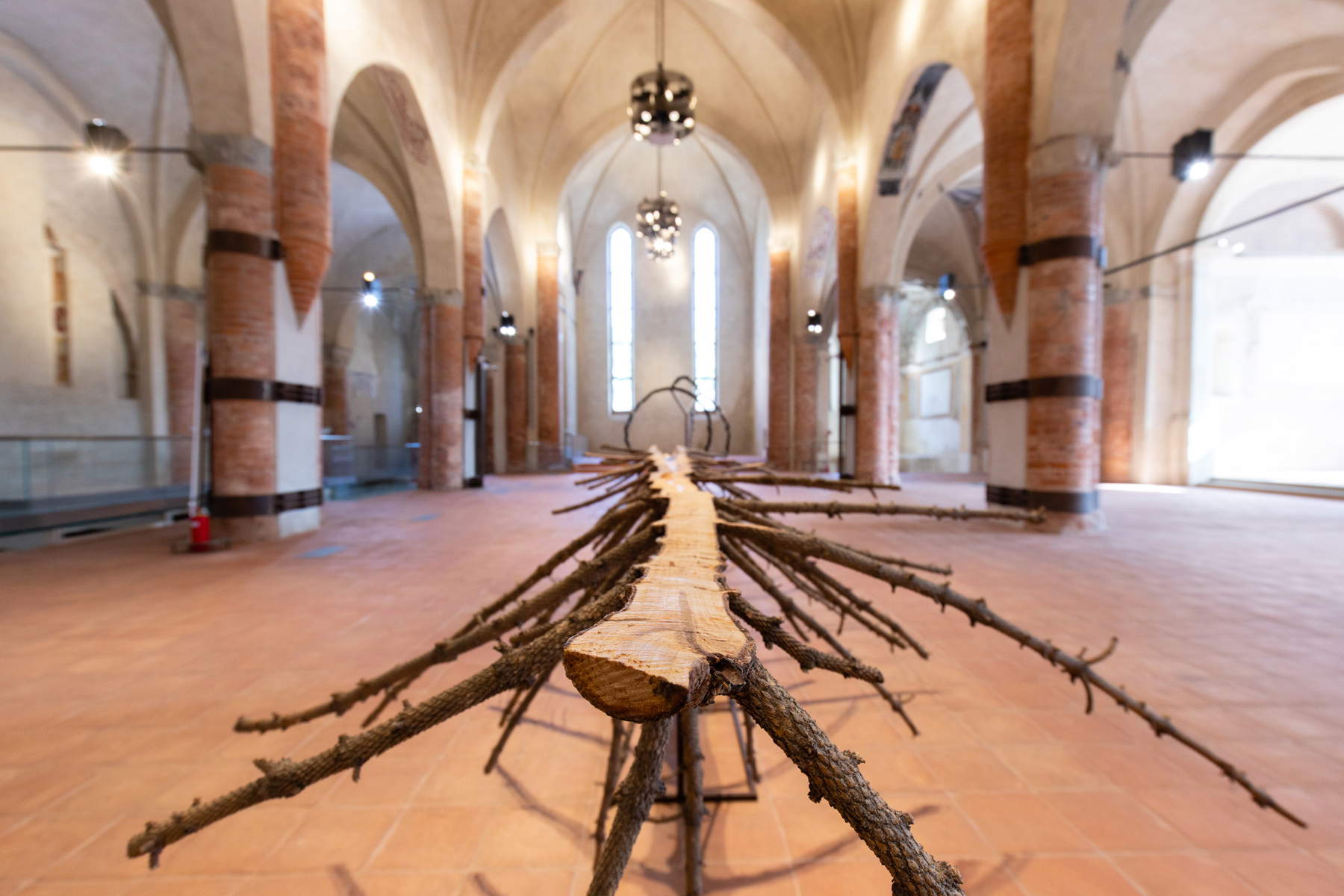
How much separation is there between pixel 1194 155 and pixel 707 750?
9.57m

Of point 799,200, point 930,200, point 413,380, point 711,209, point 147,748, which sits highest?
point 711,209

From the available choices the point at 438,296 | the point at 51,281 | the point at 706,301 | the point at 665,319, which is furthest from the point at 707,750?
the point at 706,301

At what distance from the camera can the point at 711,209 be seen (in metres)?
21.8

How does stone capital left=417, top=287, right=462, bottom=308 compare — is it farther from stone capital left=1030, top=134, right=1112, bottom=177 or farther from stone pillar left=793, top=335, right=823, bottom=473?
stone capital left=1030, top=134, right=1112, bottom=177

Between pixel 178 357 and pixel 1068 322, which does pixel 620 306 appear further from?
pixel 1068 322

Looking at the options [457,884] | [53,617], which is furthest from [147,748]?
[53,617]

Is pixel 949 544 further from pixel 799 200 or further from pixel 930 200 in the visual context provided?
pixel 799 200

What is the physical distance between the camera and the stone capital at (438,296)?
10203mm

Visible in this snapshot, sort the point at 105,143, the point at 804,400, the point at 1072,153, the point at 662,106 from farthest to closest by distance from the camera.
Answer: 1. the point at 804,400
2. the point at 662,106
3. the point at 105,143
4. the point at 1072,153

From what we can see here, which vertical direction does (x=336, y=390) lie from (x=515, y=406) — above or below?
above

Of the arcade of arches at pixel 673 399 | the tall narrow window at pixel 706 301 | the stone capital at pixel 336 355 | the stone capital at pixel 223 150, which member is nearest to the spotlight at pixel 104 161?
the arcade of arches at pixel 673 399

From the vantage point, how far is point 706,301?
2217 cm

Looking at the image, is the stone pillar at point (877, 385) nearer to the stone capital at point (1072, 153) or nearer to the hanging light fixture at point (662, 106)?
the hanging light fixture at point (662, 106)

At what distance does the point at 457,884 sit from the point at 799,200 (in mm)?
16100
